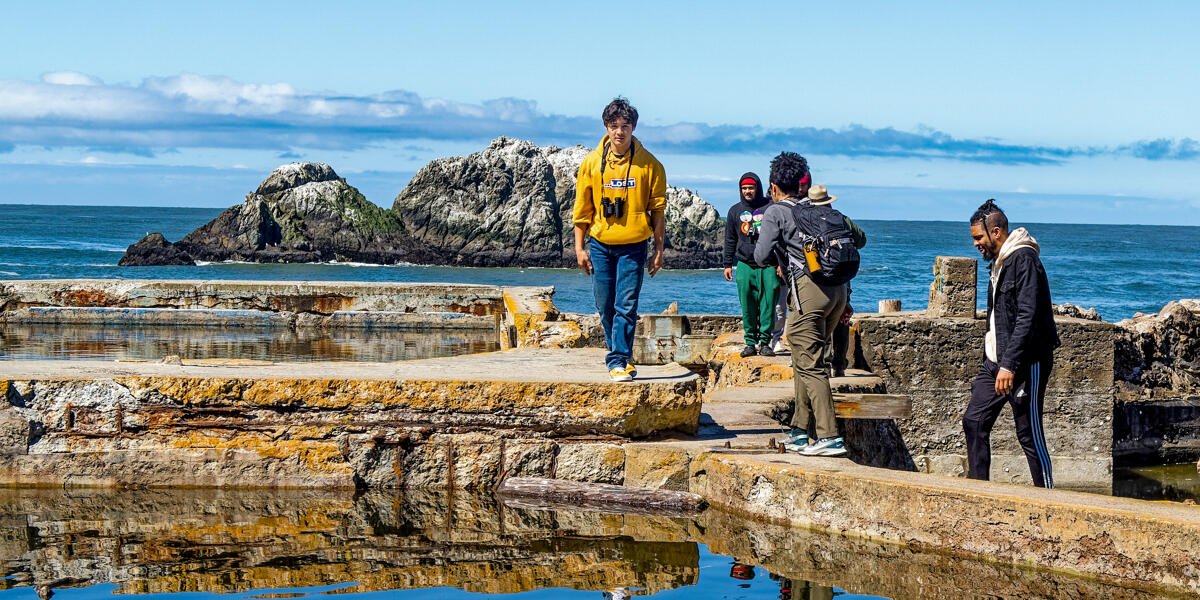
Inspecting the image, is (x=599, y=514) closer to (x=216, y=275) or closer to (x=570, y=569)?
(x=570, y=569)

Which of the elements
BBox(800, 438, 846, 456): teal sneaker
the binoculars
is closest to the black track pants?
BBox(800, 438, 846, 456): teal sneaker

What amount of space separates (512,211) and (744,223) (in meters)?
56.8

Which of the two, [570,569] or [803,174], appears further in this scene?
[803,174]

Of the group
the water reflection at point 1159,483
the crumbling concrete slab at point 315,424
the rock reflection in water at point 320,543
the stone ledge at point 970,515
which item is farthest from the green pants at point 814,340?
the water reflection at point 1159,483

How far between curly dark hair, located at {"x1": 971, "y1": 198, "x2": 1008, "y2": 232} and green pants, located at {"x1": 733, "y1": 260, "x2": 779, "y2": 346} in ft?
8.63

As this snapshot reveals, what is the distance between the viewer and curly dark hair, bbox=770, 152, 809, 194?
6.02 meters

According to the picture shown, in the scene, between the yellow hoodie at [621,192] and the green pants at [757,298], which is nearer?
the yellow hoodie at [621,192]

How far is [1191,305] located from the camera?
13.0 metres

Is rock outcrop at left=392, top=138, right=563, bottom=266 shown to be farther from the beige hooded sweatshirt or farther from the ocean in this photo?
the beige hooded sweatshirt

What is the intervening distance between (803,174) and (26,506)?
4073 mm

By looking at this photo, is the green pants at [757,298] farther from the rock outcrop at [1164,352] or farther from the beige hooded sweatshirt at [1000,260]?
the rock outcrop at [1164,352]

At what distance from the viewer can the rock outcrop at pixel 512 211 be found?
205 ft

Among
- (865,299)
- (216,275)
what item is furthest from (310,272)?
(865,299)

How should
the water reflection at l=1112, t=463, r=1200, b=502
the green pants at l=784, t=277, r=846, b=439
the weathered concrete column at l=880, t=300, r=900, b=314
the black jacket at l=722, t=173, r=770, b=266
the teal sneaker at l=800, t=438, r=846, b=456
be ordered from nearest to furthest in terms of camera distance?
the teal sneaker at l=800, t=438, r=846, b=456 → the green pants at l=784, t=277, r=846, b=439 → the black jacket at l=722, t=173, r=770, b=266 → the water reflection at l=1112, t=463, r=1200, b=502 → the weathered concrete column at l=880, t=300, r=900, b=314
